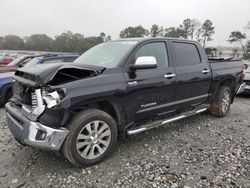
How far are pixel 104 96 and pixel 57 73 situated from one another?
691 mm

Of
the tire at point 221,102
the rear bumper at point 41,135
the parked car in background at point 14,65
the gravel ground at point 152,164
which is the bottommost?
the gravel ground at point 152,164

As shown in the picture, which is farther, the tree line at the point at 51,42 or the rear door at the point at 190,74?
the tree line at the point at 51,42

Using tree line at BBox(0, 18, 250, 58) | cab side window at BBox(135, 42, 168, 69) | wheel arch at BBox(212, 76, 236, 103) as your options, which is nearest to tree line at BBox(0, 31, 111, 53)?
tree line at BBox(0, 18, 250, 58)

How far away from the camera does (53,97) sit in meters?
2.92

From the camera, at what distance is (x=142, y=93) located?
370 cm

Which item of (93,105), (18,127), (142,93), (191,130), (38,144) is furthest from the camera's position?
(191,130)

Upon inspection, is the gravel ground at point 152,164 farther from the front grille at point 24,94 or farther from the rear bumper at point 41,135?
the front grille at point 24,94

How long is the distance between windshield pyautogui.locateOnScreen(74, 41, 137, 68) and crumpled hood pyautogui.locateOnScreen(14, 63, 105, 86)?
339mm

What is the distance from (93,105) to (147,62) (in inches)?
39.8

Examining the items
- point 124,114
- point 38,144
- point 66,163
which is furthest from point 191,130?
point 38,144

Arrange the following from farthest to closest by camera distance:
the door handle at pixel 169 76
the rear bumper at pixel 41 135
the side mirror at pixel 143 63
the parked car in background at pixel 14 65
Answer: the parked car in background at pixel 14 65
the door handle at pixel 169 76
the side mirror at pixel 143 63
the rear bumper at pixel 41 135

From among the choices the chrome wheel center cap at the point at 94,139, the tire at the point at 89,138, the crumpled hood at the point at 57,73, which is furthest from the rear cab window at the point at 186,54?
the chrome wheel center cap at the point at 94,139

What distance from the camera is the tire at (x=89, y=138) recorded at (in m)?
3.03

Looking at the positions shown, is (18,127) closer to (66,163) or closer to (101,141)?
(66,163)
